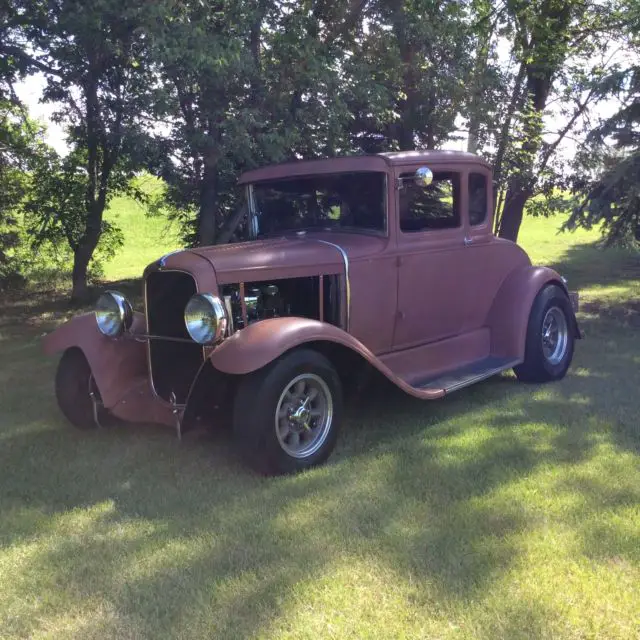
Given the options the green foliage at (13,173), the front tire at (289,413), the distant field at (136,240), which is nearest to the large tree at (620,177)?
the front tire at (289,413)

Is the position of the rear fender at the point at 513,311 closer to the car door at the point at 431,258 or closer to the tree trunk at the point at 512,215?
the car door at the point at 431,258

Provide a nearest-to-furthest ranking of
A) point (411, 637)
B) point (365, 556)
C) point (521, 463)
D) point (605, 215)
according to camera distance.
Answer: point (411, 637)
point (365, 556)
point (521, 463)
point (605, 215)

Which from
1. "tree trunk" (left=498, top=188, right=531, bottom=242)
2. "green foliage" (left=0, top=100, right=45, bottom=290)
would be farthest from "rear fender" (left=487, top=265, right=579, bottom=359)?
"green foliage" (left=0, top=100, right=45, bottom=290)

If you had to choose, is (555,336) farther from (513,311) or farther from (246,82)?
(246,82)

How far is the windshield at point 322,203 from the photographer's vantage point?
4.87 metres

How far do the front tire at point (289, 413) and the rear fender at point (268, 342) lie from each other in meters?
0.12

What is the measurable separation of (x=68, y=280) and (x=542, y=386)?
37.5 feet

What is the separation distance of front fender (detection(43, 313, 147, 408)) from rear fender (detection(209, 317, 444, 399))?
1027 millimetres

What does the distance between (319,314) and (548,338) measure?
2.49 meters

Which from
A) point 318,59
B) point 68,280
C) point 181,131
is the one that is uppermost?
point 318,59

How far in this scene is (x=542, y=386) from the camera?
18.8ft

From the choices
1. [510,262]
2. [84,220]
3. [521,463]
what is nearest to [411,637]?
[521,463]

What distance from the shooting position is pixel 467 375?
512 cm

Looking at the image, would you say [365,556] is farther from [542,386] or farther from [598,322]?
[598,322]
